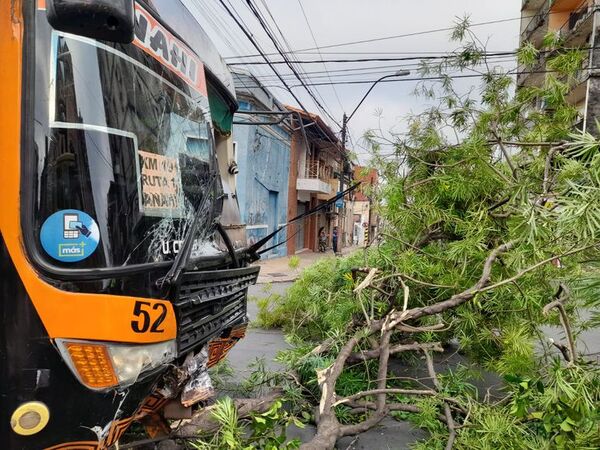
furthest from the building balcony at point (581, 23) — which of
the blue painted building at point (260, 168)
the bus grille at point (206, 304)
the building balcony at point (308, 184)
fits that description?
the bus grille at point (206, 304)

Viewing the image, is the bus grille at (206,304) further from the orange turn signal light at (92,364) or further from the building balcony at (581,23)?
the building balcony at (581,23)

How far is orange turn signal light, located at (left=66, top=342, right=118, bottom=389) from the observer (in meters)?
1.57

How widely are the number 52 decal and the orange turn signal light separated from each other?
15 centimetres

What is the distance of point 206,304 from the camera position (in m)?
2.22

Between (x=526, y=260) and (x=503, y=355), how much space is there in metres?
1.06

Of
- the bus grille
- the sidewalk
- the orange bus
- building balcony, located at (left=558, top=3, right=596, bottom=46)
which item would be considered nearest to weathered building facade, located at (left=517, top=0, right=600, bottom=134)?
building balcony, located at (left=558, top=3, right=596, bottom=46)

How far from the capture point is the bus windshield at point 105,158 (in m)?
1.58

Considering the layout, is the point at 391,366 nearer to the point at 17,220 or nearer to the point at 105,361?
the point at 105,361

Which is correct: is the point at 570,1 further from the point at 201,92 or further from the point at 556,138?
the point at 201,92

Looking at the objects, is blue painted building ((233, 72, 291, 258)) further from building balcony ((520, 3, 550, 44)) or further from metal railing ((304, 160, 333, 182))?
building balcony ((520, 3, 550, 44))

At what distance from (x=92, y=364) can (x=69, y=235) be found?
0.49 meters

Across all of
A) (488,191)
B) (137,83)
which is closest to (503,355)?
(488,191)

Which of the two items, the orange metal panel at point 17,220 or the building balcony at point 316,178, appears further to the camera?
the building balcony at point 316,178

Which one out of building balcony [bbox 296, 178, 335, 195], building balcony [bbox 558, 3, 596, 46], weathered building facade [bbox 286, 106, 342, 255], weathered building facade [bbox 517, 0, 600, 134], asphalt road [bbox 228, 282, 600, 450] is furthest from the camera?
building balcony [bbox 296, 178, 335, 195]
